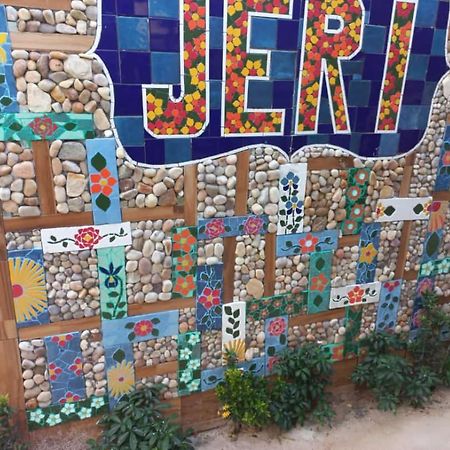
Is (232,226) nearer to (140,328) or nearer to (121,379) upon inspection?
(140,328)

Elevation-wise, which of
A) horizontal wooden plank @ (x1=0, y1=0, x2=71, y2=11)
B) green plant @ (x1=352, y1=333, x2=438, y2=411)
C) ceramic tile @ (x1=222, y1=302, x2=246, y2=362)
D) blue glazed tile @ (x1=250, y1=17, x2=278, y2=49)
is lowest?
green plant @ (x1=352, y1=333, x2=438, y2=411)

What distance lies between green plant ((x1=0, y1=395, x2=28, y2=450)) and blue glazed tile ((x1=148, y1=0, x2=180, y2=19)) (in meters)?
1.97

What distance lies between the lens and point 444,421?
2793mm

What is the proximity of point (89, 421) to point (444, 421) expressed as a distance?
2.21 meters

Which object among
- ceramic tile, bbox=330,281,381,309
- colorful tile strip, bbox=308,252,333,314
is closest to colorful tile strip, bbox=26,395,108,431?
colorful tile strip, bbox=308,252,333,314

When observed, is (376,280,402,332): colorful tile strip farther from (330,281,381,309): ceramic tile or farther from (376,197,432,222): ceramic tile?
(376,197,432,222): ceramic tile

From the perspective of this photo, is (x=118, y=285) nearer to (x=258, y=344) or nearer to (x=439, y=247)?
(x=258, y=344)

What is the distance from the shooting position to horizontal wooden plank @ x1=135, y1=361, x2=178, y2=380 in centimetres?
242

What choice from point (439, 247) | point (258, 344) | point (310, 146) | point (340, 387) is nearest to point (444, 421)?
point (340, 387)

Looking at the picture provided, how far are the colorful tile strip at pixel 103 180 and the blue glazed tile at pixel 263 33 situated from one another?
2.80ft

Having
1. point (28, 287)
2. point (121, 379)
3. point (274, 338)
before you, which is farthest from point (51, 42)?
point (274, 338)

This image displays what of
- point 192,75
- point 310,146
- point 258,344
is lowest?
point 258,344

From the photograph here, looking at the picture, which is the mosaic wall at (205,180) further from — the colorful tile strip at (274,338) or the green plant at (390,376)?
the green plant at (390,376)

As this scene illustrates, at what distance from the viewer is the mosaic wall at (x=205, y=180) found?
1.95 metres
